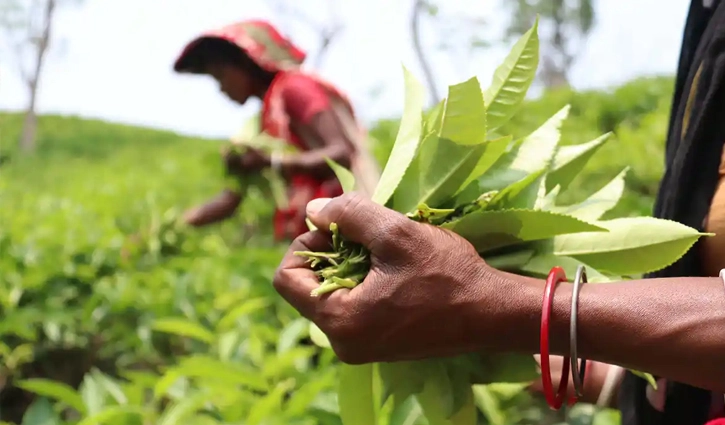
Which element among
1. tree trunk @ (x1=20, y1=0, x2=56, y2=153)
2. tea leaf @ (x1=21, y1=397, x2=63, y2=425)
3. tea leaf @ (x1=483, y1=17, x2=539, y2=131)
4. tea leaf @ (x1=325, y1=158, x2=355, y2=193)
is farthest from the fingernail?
tree trunk @ (x1=20, y1=0, x2=56, y2=153)

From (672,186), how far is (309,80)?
1.47 m

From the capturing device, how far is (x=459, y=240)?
63cm

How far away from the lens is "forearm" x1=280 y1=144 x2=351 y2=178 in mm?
2018

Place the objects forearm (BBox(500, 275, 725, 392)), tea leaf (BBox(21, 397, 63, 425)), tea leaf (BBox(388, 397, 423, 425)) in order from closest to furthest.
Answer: forearm (BBox(500, 275, 725, 392)) → tea leaf (BBox(388, 397, 423, 425)) → tea leaf (BBox(21, 397, 63, 425))

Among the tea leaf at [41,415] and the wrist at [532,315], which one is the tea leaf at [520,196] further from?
the tea leaf at [41,415]

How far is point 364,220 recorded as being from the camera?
615 millimetres

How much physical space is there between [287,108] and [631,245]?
5.05 feet

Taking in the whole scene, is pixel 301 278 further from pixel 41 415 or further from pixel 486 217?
pixel 41 415

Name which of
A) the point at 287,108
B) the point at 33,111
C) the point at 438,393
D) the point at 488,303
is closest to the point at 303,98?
the point at 287,108

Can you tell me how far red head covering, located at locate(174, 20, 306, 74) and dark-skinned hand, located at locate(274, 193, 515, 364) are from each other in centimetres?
163

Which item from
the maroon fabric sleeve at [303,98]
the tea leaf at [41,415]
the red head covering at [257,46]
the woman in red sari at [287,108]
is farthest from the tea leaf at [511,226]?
the red head covering at [257,46]

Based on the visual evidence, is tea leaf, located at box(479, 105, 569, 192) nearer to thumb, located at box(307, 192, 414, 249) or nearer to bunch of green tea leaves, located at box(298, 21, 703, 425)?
bunch of green tea leaves, located at box(298, 21, 703, 425)

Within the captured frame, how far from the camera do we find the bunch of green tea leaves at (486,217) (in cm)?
67

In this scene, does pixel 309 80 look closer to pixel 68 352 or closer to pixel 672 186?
pixel 68 352
